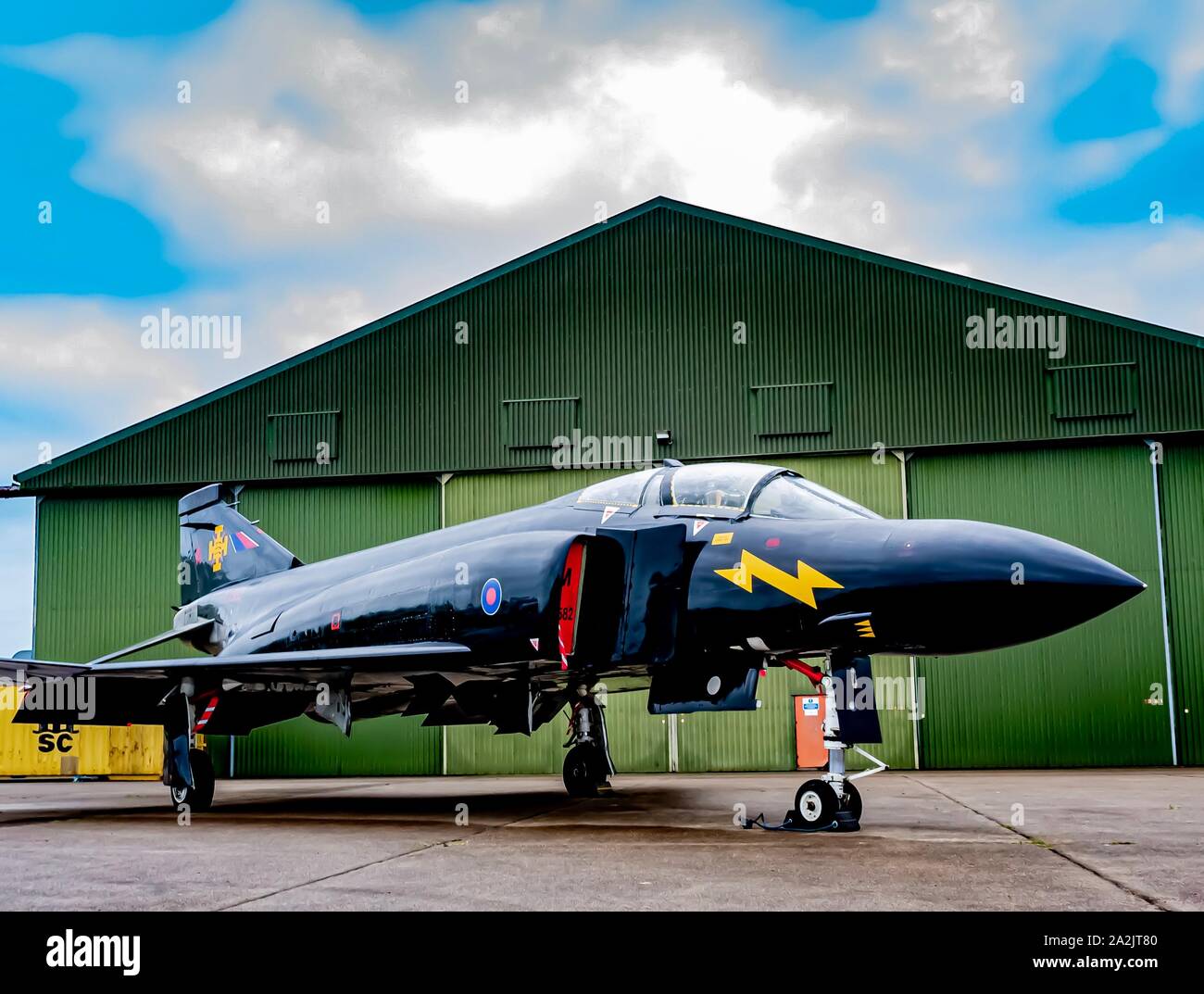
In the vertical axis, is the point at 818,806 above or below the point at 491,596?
below

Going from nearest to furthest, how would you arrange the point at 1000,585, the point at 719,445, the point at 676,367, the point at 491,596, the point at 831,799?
the point at 1000,585 → the point at 831,799 → the point at 491,596 → the point at 719,445 → the point at 676,367

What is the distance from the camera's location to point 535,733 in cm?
1923

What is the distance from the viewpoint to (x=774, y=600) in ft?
24.6

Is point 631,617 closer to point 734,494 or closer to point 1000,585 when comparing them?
point 734,494

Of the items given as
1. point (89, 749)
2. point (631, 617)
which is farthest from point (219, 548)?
point (631, 617)

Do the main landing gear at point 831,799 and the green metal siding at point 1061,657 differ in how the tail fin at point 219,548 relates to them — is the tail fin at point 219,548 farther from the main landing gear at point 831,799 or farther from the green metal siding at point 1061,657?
the green metal siding at point 1061,657

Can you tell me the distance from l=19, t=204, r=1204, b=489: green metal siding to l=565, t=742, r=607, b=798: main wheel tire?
827 cm

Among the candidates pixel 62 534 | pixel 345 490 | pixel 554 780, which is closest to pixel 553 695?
pixel 554 780

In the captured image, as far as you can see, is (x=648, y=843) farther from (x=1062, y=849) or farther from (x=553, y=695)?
(x=553, y=695)

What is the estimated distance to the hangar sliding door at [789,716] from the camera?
1831cm

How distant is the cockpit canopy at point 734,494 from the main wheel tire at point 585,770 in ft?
12.7

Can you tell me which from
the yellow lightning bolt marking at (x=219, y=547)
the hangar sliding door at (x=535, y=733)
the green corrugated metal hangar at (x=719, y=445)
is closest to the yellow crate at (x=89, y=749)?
the green corrugated metal hangar at (x=719, y=445)

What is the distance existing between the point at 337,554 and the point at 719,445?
7.45 m

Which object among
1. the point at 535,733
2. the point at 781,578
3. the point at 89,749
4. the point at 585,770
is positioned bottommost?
the point at 89,749
